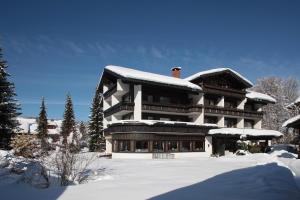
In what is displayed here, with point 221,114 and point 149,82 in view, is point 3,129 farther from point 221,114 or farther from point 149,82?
point 221,114

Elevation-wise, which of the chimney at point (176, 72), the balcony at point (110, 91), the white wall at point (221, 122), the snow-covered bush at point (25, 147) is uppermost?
the chimney at point (176, 72)

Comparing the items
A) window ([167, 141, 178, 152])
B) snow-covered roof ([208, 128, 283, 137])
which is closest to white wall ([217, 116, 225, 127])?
snow-covered roof ([208, 128, 283, 137])

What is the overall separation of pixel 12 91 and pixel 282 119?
49.9 m

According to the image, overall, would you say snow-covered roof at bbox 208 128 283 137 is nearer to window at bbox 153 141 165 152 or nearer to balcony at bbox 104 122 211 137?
balcony at bbox 104 122 211 137

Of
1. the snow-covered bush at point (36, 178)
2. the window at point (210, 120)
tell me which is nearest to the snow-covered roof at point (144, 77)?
the window at point (210, 120)

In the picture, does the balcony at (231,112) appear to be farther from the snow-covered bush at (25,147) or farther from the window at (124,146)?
the snow-covered bush at (25,147)

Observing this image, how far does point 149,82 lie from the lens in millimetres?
35969

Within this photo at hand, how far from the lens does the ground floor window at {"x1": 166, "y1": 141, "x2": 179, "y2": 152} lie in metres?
36.6

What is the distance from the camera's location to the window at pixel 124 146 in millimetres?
35088

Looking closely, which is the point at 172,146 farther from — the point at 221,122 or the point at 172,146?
the point at 221,122

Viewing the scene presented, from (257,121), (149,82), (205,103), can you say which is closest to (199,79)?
(205,103)

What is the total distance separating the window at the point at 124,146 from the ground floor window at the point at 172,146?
4.81 m

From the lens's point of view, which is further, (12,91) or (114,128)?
(114,128)

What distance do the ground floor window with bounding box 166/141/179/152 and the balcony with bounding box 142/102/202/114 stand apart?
412 centimetres
